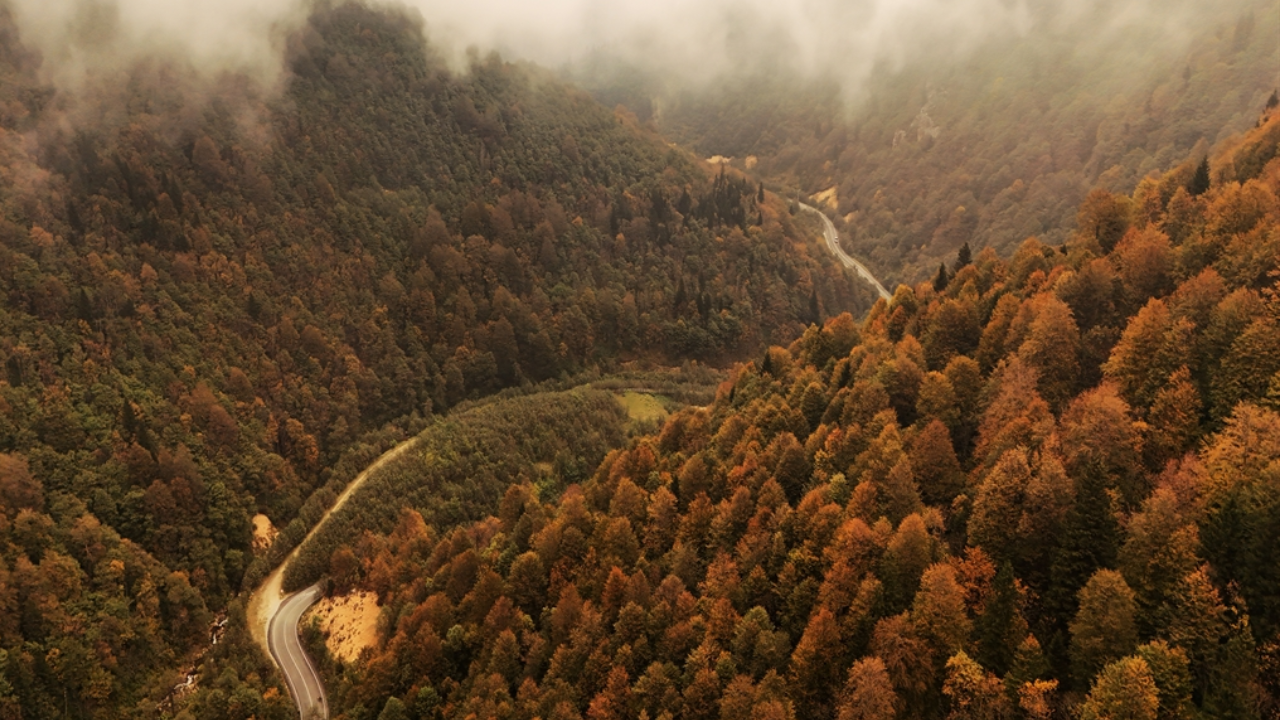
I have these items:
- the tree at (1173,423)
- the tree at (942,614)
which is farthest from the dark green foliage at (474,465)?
the tree at (1173,423)

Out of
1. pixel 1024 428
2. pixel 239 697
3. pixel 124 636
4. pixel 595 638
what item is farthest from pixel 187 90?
pixel 1024 428

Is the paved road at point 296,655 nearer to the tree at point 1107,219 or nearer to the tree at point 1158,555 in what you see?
the tree at point 1158,555

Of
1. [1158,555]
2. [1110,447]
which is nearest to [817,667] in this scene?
[1158,555]

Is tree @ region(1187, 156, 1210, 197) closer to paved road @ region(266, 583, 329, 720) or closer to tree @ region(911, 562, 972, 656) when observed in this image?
tree @ region(911, 562, 972, 656)

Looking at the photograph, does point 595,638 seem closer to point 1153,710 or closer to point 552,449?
point 1153,710

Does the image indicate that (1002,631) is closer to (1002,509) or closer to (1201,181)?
(1002,509)

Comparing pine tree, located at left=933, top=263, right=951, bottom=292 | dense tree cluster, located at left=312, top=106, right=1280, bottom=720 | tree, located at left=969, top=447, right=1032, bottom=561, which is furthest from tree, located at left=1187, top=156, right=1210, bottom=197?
tree, located at left=969, top=447, right=1032, bottom=561
